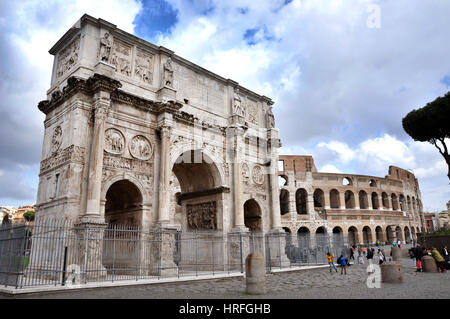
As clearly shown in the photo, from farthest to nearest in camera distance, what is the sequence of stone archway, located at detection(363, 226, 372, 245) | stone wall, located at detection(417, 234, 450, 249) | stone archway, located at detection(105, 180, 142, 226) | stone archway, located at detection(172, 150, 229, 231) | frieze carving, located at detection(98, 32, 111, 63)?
stone archway, located at detection(363, 226, 372, 245) < stone wall, located at detection(417, 234, 450, 249) < stone archway, located at detection(172, 150, 229, 231) < stone archway, located at detection(105, 180, 142, 226) < frieze carving, located at detection(98, 32, 111, 63)

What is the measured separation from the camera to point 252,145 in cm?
1906

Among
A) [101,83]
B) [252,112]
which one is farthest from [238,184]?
[101,83]

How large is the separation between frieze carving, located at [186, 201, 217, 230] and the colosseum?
64.6ft

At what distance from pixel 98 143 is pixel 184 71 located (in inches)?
253

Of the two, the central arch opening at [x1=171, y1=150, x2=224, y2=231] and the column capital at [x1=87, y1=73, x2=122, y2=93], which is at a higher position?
the column capital at [x1=87, y1=73, x2=122, y2=93]

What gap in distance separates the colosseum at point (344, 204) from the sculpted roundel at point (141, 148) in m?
24.4

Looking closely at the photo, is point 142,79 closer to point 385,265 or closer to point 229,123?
point 229,123

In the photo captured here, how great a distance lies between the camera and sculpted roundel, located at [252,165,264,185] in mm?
18703

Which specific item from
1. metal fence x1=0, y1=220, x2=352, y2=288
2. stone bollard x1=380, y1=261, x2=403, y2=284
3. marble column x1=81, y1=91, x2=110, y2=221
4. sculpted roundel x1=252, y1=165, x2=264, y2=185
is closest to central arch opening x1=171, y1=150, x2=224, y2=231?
metal fence x1=0, y1=220, x2=352, y2=288

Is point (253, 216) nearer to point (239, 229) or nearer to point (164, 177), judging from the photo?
point (239, 229)

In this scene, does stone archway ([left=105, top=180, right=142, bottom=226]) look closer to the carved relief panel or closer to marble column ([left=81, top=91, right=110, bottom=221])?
marble column ([left=81, top=91, right=110, bottom=221])

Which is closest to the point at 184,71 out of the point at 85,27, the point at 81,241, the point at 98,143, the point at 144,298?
the point at 85,27

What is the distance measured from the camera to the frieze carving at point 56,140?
41.9 feet
